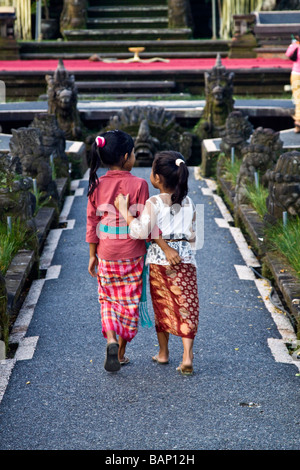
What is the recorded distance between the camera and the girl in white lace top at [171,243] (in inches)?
173

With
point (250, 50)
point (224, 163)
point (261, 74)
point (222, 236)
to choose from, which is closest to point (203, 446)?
point (222, 236)

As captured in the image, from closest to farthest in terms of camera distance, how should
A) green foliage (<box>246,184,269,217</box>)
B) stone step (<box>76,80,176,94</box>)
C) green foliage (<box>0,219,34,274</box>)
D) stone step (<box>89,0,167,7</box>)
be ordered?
green foliage (<box>0,219,34,274</box>) → green foliage (<box>246,184,269,217</box>) → stone step (<box>76,80,176,94</box>) → stone step (<box>89,0,167,7</box>)

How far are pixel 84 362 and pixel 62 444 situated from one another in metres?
1.14

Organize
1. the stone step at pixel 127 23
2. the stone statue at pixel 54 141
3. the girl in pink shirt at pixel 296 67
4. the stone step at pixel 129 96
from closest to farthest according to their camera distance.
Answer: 1. the stone statue at pixel 54 141
2. the girl in pink shirt at pixel 296 67
3. the stone step at pixel 129 96
4. the stone step at pixel 127 23

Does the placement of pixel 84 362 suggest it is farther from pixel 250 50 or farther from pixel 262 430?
pixel 250 50

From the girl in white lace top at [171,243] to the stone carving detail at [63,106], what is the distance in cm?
912

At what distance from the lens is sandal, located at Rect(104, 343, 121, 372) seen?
441 centimetres

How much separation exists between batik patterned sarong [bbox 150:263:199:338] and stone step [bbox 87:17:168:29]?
1849 centimetres

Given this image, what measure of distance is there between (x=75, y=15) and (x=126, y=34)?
1.70 m

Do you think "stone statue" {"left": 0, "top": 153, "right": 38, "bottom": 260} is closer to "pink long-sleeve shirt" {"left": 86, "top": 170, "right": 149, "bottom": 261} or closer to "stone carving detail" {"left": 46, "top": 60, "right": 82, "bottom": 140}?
"pink long-sleeve shirt" {"left": 86, "top": 170, "right": 149, "bottom": 261}

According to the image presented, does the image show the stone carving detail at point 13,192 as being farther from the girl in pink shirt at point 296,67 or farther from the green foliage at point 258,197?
the girl in pink shirt at point 296,67

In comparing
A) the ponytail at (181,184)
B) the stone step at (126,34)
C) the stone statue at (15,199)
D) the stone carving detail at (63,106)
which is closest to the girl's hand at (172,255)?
the ponytail at (181,184)

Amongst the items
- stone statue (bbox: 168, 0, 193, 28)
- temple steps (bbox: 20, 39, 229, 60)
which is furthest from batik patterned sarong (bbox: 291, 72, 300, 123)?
stone statue (bbox: 168, 0, 193, 28)

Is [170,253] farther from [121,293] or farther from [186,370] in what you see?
[186,370]
